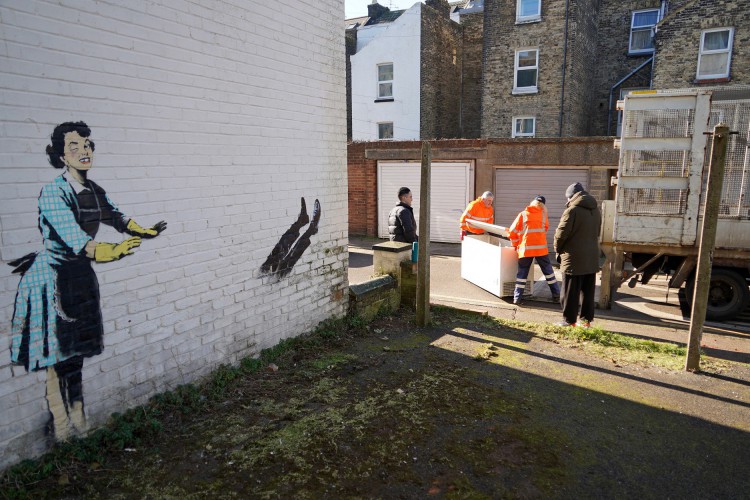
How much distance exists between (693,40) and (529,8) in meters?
5.87

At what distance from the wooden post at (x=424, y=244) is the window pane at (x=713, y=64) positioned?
49.3ft

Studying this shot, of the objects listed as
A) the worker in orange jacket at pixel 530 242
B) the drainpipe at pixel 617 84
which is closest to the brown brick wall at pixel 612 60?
the drainpipe at pixel 617 84

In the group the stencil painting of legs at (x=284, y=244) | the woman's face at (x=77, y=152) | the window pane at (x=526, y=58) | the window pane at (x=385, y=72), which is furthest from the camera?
the window pane at (x=385, y=72)

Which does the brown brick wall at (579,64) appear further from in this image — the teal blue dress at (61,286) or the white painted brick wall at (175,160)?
the teal blue dress at (61,286)

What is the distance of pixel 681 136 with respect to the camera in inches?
292

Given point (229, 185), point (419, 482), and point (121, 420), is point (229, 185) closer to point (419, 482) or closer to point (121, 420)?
point (121, 420)

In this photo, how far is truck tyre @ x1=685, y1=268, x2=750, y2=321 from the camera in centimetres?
783

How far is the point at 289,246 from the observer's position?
5.95m

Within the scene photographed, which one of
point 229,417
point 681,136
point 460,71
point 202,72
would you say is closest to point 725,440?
point 229,417

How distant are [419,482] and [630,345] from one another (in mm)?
4281

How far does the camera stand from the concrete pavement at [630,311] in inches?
277

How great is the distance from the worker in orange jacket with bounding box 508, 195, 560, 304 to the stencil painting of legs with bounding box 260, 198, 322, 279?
3911 millimetres

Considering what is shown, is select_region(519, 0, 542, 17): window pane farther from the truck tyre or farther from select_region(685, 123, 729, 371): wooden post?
select_region(685, 123, 729, 371): wooden post

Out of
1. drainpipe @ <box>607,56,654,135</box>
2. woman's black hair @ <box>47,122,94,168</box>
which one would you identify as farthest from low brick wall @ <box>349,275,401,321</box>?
drainpipe @ <box>607,56,654,135</box>
